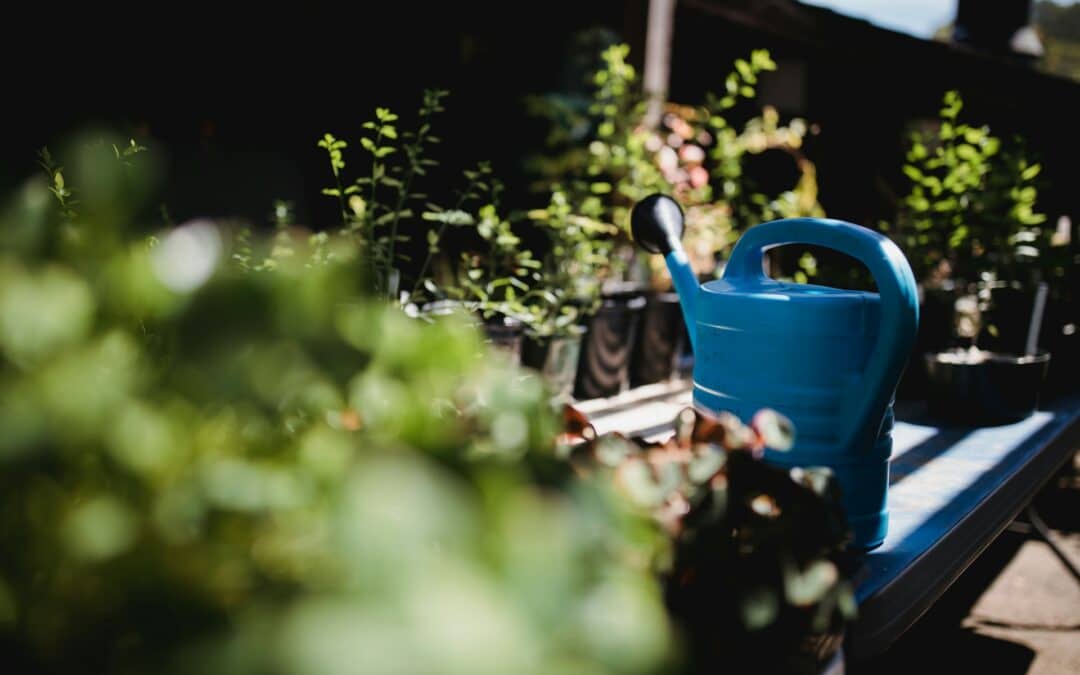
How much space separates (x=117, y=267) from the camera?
1.63ft

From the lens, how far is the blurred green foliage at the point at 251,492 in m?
0.39

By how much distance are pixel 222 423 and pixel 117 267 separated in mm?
101

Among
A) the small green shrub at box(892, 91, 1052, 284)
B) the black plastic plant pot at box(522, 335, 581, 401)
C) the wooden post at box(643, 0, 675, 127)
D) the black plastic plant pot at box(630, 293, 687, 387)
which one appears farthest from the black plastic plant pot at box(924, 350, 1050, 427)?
the wooden post at box(643, 0, 675, 127)

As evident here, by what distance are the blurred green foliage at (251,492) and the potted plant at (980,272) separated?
5.54 feet

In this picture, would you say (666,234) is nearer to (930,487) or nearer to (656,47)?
(930,487)

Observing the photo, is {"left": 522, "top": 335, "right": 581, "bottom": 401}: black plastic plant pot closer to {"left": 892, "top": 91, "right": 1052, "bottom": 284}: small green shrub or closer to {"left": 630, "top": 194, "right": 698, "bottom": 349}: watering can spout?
{"left": 630, "top": 194, "right": 698, "bottom": 349}: watering can spout

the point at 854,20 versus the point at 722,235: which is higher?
the point at 854,20

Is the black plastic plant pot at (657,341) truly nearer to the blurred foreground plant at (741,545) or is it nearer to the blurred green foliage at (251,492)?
the blurred foreground plant at (741,545)

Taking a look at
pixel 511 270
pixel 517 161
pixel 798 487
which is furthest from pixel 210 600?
pixel 517 161

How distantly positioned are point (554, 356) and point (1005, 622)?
6.44 feet

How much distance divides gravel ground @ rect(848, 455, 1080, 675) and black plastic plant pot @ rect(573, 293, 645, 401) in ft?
3.06

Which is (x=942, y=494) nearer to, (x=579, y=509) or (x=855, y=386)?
(x=855, y=386)

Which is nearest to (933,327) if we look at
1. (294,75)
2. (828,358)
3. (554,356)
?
(554,356)

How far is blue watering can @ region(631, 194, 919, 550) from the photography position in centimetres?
99
